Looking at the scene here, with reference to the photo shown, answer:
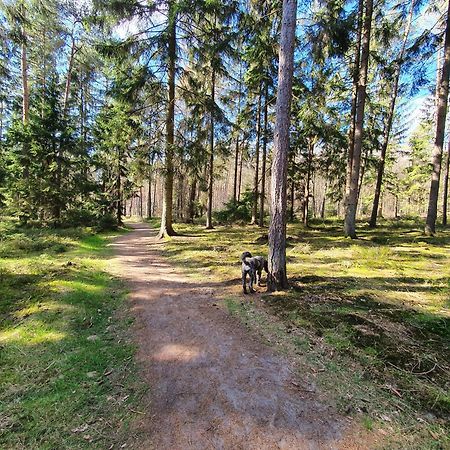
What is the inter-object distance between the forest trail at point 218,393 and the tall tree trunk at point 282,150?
5.42 ft

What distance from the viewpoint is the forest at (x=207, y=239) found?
3207mm

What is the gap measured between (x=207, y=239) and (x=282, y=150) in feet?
26.4

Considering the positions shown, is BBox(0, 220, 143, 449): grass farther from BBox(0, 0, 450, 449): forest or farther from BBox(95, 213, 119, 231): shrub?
BBox(95, 213, 119, 231): shrub

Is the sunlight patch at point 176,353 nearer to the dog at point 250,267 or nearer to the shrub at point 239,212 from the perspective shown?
the dog at point 250,267

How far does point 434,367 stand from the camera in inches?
139

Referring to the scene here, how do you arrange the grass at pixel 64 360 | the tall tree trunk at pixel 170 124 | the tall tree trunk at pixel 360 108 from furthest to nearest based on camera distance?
the tall tree trunk at pixel 170 124, the tall tree trunk at pixel 360 108, the grass at pixel 64 360

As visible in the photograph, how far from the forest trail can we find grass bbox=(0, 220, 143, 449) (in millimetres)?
341

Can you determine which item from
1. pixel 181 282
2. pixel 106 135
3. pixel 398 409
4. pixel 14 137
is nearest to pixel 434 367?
pixel 398 409

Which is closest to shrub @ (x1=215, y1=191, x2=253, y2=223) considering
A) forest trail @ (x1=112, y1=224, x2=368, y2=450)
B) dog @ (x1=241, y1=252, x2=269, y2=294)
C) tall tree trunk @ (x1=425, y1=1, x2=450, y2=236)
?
tall tree trunk @ (x1=425, y1=1, x2=450, y2=236)

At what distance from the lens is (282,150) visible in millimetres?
5918

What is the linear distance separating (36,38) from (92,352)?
21.3m

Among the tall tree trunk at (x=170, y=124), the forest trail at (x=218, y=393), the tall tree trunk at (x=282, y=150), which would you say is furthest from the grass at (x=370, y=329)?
the tall tree trunk at (x=170, y=124)

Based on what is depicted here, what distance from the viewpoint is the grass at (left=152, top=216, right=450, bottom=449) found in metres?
2.91

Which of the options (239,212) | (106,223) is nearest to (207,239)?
(106,223)
